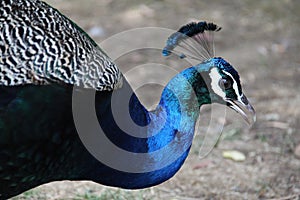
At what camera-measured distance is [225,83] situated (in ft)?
10.00

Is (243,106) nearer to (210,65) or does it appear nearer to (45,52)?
(210,65)

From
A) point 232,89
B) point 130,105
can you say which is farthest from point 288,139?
point 130,105

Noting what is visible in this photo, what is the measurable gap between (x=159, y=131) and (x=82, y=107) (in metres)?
0.45

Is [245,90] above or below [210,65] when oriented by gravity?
above

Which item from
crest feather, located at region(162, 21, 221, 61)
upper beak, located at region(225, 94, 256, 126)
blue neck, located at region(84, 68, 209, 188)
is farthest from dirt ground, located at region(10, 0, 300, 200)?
crest feather, located at region(162, 21, 221, 61)

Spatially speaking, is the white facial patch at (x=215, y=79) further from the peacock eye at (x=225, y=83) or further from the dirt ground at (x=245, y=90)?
the dirt ground at (x=245, y=90)

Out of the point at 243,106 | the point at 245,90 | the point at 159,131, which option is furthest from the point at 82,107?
the point at 245,90

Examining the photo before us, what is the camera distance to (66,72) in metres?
2.70

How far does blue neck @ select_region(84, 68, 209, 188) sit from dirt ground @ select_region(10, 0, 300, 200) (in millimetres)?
650

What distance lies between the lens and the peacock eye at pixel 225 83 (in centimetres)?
304

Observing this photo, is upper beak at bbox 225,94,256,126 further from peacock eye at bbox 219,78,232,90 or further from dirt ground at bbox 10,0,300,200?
dirt ground at bbox 10,0,300,200

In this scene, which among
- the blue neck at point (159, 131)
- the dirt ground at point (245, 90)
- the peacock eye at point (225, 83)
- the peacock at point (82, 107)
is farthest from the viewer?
the dirt ground at point (245, 90)

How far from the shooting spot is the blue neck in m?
2.91

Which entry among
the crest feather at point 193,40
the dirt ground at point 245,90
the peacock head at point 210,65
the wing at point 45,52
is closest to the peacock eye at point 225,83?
the peacock head at point 210,65
